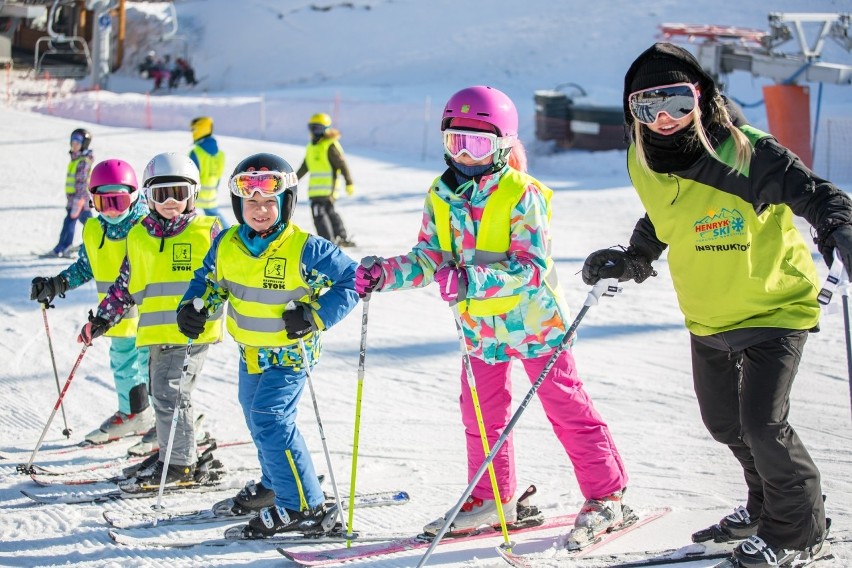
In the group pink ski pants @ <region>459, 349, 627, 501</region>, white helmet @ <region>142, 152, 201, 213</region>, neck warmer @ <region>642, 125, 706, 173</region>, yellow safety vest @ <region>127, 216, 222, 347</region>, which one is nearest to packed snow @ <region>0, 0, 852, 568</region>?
pink ski pants @ <region>459, 349, 627, 501</region>

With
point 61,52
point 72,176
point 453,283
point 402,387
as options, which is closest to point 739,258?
point 453,283

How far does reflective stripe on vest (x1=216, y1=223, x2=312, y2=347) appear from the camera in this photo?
427 centimetres

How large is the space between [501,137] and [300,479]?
5.54 ft

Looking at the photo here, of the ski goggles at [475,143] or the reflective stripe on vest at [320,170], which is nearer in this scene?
the ski goggles at [475,143]

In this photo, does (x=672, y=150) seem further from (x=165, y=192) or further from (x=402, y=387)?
(x=402, y=387)

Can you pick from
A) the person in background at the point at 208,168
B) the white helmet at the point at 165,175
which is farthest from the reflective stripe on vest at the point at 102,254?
the person in background at the point at 208,168

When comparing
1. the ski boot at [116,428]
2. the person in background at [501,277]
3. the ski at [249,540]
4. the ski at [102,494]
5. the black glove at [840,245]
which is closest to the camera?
the black glove at [840,245]

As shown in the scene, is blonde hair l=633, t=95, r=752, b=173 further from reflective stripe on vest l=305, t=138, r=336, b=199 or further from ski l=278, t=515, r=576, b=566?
reflective stripe on vest l=305, t=138, r=336, b=199

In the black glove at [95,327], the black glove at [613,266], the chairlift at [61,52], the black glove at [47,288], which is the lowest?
the black glove at [95,327]

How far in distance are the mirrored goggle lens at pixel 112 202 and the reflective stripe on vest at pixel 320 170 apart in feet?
20.6

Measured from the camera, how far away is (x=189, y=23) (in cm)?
3544

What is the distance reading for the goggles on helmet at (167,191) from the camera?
5074 mm

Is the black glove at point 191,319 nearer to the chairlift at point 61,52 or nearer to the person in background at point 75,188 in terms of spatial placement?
the person in background at point 75,188

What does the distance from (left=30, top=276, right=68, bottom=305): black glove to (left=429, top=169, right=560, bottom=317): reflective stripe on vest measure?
252cm
